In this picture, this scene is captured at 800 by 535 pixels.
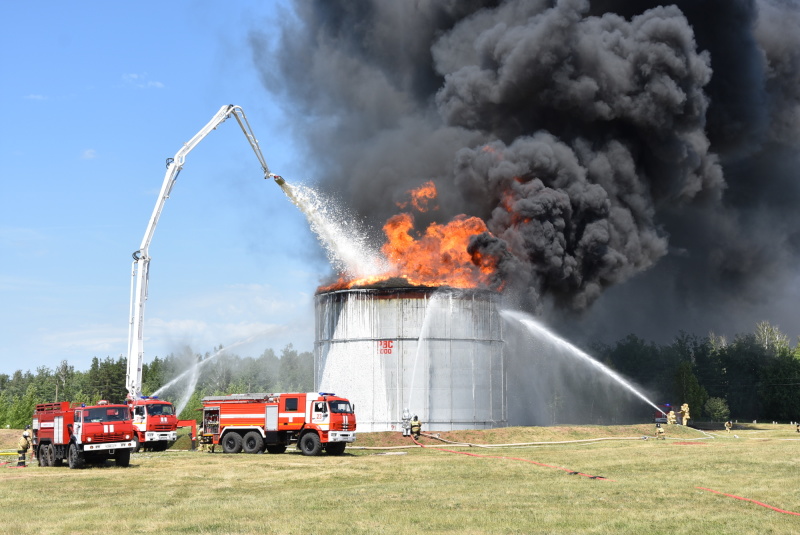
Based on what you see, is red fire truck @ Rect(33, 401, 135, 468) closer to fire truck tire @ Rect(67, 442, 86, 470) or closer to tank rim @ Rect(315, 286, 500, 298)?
fire truck tire @ Rect(67, 442, 86, 470)

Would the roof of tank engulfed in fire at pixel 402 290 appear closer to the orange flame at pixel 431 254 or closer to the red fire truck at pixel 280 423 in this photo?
the orange flame at pixel 431 254

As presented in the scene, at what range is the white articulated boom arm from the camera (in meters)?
44.8

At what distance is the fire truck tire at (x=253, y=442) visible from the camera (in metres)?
37.3

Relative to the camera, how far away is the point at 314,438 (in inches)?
1412

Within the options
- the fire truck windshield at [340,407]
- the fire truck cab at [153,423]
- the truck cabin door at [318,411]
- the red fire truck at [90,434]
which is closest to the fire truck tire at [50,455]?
the red fire truck at [90,434]

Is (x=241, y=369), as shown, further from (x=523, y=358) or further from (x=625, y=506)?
(x=625, y=506)

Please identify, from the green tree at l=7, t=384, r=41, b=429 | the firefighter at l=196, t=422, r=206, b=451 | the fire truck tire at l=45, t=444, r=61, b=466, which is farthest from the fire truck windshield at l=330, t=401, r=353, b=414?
the green tree at l=7, t=384, r=41, b=429

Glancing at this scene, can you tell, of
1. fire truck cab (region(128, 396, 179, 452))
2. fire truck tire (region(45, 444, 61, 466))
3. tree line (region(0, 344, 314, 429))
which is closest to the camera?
fire truck tire (region(45, 444, 61, 466))

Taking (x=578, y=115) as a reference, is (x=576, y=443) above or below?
below

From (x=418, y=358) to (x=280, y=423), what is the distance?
15.2 metres

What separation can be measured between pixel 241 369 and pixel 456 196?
350ft

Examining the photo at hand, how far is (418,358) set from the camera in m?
50.4

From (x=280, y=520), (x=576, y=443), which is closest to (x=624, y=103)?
(x=576, y=443)

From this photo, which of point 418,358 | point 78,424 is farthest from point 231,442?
point 418,358
